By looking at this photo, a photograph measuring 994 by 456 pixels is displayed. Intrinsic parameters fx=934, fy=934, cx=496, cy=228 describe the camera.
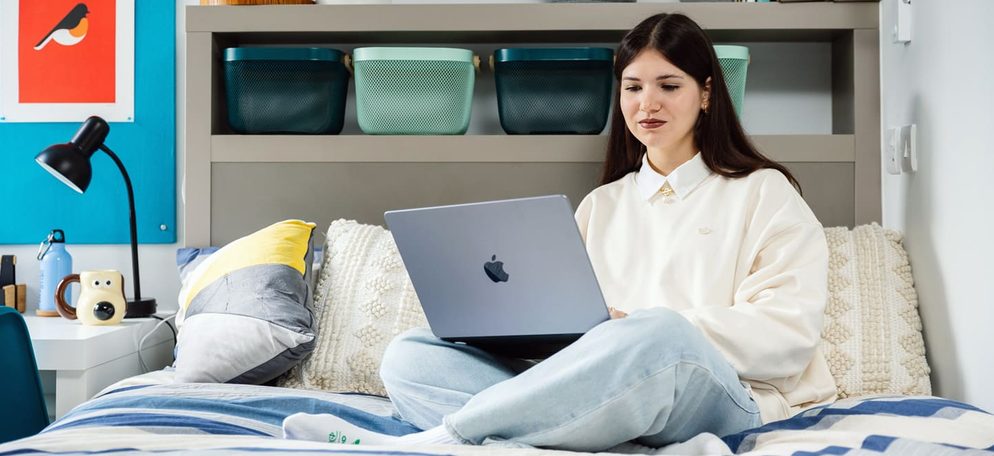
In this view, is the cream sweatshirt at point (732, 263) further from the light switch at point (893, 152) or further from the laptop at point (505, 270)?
the light switch at point (893, 152)

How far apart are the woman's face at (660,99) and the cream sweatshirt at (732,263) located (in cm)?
8

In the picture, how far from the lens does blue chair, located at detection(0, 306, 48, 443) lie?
173 centimetres

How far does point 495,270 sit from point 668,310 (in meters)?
0.25

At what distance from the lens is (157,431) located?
132 centimetres

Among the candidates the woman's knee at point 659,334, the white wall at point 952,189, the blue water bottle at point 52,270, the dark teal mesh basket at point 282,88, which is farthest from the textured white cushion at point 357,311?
the white wall at point 952,189

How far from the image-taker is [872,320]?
1836mm

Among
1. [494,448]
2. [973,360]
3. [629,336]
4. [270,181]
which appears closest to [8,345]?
[270,181]

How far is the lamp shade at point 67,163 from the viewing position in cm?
217

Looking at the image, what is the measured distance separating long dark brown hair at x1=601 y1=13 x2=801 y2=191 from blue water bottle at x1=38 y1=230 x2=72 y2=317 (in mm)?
1565

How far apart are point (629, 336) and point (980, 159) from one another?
840mm

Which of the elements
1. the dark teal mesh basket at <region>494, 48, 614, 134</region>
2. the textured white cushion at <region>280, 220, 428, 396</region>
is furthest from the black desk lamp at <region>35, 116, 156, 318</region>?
the dark teal mesh basket at <region>494, 48, 614, 134</region>

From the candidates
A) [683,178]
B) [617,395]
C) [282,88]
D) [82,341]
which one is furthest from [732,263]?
[82,341]

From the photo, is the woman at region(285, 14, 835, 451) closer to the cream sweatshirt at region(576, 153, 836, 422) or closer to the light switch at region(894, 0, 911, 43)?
the cream sweatshirt at region(576, 153, 836, 422)

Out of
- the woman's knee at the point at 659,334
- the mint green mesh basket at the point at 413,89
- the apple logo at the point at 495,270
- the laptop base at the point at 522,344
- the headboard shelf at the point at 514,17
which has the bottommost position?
the laptop base at the point at 522,344
